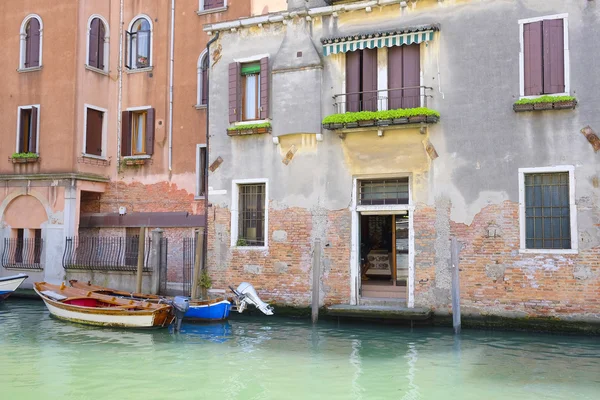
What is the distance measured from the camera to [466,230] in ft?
43.1

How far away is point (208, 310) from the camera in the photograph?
14227 mm

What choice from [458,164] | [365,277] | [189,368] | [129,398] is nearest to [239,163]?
[365,277]

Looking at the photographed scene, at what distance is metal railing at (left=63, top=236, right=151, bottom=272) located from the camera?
17.8 m

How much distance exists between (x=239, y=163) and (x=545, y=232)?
274 inches

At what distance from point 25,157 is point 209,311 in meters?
8.97

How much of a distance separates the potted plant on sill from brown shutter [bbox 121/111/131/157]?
253 cm

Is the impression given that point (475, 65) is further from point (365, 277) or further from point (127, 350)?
point (127, 350)

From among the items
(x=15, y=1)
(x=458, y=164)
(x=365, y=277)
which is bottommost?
(x=365, y=277)

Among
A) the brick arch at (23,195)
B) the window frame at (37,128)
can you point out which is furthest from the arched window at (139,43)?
the brick arch at (23,195)

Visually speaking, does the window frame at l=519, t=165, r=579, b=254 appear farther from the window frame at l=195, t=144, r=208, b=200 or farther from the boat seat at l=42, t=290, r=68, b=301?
the boat seat at l=42, t=290, r=68, b=301

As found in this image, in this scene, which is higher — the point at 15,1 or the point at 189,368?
the point at 15,1

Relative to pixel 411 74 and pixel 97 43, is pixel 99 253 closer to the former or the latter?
pixel 97 43

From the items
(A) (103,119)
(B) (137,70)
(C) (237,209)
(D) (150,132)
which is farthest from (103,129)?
(C) (237,209)

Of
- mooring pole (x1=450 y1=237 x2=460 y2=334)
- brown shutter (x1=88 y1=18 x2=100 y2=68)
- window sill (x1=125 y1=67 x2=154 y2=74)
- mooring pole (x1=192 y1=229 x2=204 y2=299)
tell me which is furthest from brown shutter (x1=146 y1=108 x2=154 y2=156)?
mooring pole (x1=450 y1=237 x2=460 y2=334)
